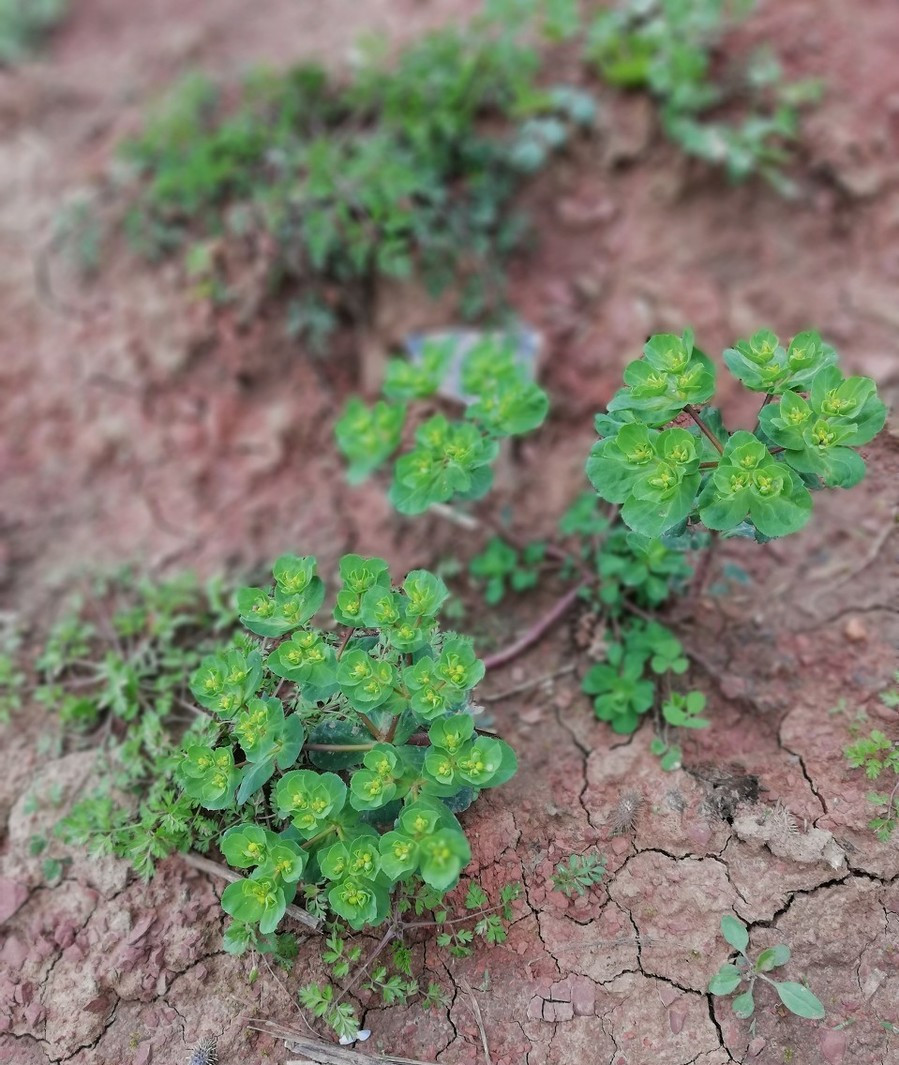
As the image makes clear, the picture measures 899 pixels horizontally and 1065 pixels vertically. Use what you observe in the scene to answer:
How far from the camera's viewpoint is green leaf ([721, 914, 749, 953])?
2.01 m

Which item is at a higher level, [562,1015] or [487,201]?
[487,201]

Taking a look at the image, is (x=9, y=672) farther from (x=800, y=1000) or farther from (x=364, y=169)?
(x=800, y=1000)

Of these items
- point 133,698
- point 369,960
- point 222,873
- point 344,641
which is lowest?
point 369,960

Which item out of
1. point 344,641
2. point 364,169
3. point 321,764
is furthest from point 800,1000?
point 364,169

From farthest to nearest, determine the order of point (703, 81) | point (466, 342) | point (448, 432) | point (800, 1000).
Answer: point (703, 81), point (466, 342), point (448, 432), point (800, 1000)

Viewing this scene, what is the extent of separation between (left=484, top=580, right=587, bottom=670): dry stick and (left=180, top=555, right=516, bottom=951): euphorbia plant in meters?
0.50

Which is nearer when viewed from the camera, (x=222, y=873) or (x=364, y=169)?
(x=222, y=873)

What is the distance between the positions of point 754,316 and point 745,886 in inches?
91.4

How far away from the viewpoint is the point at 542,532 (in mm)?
3002

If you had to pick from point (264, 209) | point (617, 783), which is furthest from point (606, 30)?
point (617, 783)

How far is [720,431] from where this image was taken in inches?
82.6

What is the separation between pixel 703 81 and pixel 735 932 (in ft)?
10.7

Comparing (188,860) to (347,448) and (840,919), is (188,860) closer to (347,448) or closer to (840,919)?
(347,448)

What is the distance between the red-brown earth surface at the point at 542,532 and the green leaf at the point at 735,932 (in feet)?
0.12
